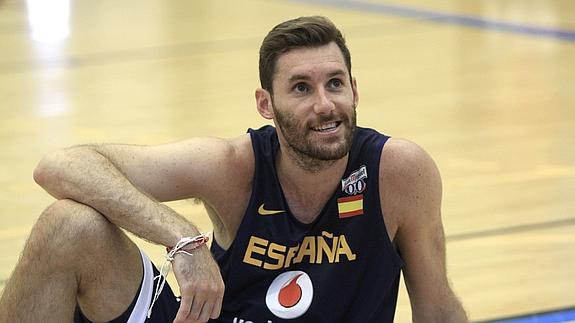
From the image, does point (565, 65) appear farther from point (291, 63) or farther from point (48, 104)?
point (291, 63)

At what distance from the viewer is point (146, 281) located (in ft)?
9.57

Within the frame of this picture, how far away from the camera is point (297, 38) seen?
9.47 ft

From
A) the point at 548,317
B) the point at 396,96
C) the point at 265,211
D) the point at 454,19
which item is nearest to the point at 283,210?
the point at 265,211

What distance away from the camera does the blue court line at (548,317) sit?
12.3 ft

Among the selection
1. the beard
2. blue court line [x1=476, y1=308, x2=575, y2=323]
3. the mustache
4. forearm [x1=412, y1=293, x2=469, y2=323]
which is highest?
the mustache

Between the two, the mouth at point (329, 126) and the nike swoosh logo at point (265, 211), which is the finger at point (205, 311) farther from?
the mouth at point (329, 126)

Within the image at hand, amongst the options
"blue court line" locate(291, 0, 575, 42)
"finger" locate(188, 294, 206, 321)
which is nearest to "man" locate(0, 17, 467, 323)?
"finger" locate(188, 294, 206, 321)

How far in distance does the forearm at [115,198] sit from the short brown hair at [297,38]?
0.39 meters

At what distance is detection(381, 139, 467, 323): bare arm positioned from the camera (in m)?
2.93

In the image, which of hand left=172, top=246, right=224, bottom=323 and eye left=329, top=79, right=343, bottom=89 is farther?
eye left=329, top=79, right=343, bottom=89

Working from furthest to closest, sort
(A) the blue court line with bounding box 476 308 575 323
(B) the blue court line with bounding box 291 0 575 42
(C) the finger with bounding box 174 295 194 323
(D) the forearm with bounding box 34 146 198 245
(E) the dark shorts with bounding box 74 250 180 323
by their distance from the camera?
(B) the blue court line with bounding box 291 0 575 42 < (A) the blue court line with bounding box 476 308 575 323 < (E) the dark shorts with bounding box 74 250 180 323 < (D) the forearm with bounding box 34 146 198 245 < (C) the finger with bounding box 174 295 194 323

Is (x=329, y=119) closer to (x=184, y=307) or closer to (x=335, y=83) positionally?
(x=335, y=83)

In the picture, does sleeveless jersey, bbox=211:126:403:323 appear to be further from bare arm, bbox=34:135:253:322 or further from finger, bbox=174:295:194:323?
finger, bbox=174:295:194:323

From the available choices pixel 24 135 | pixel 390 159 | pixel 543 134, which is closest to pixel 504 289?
pixel 390 159
